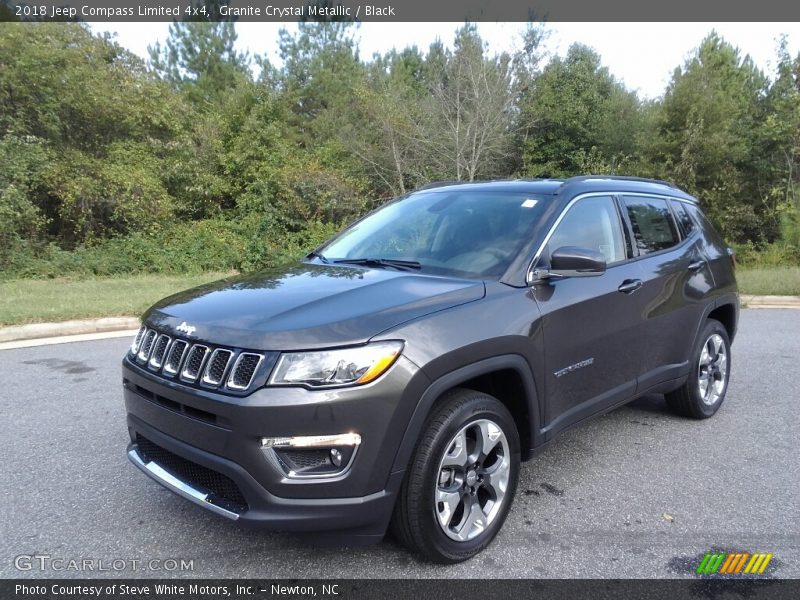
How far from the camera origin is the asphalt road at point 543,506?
9.22ft

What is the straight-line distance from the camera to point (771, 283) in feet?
40.8

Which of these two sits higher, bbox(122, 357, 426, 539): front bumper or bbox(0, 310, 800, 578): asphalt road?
bbox(122, 357, 426, 539): front bumper

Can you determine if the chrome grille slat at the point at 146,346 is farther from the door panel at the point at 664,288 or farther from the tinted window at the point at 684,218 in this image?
the tinted window at the point at 684,218

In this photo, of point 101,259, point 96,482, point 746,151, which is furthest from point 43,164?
point 746,151

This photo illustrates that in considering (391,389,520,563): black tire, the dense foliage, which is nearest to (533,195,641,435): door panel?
(391,389,520,563): black tire

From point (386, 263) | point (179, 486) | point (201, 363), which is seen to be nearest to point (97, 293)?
point (386, 263)

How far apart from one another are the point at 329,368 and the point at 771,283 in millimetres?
12764

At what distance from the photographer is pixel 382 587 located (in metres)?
2.63

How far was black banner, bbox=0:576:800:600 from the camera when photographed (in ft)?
8.44

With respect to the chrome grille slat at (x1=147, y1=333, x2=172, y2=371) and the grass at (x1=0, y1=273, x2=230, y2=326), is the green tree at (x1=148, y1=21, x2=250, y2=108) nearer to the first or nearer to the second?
the grass at (x1=0, y1=273, x2=230, y2=326)

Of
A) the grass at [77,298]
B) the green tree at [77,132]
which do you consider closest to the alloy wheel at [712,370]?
the grass at [77,298]

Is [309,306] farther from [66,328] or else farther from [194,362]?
[66,328]

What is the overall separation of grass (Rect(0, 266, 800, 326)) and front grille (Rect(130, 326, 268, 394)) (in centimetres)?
654

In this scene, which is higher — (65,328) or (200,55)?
(200,55)
